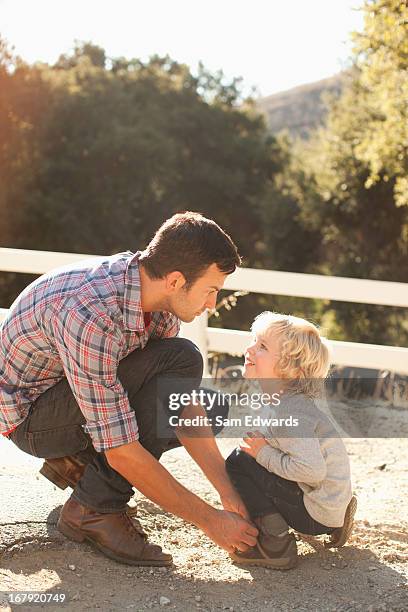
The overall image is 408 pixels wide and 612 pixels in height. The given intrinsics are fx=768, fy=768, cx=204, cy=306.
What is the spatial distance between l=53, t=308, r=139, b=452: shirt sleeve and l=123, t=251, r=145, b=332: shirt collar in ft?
0.45

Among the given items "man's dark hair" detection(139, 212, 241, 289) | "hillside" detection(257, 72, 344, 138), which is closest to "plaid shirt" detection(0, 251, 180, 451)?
"man's dark hair" detection(139, 212, 241, 289)

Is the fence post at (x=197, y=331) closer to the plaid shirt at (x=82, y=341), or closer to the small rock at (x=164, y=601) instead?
the plaid shirt at (x=82, y=341)

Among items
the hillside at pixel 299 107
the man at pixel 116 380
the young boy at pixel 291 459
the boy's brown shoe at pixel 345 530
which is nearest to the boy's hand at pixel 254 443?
the young boy at pixel 291 459

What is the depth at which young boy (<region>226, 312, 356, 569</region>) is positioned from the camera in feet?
10.3

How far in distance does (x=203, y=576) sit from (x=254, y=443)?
57cm

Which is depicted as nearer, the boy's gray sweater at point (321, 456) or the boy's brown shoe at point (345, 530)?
the boy's gray sweater at point (321, 456)

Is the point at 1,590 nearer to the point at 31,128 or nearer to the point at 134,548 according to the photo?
the point at 134,548

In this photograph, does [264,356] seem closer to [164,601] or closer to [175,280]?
[175,280]

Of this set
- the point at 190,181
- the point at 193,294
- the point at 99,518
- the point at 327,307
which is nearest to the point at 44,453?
the point at 99,518

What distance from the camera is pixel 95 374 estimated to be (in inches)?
112

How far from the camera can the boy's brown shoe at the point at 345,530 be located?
128 inches

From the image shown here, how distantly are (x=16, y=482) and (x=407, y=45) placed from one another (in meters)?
6.85

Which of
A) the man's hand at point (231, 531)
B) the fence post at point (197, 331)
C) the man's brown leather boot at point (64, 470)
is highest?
the fence post at point (197, 331)

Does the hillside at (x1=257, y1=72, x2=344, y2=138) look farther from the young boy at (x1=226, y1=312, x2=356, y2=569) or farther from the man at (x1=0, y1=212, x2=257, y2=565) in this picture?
the man at (x1=0, y1=212, x2=257, y2=565)
